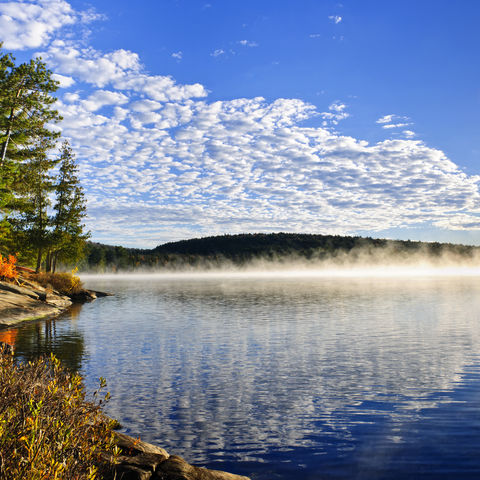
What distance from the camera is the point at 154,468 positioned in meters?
8.30

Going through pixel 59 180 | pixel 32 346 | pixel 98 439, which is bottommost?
pixel 32 346

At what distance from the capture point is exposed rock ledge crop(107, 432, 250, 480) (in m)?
7.91

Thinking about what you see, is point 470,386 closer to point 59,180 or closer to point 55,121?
→ point 55,121

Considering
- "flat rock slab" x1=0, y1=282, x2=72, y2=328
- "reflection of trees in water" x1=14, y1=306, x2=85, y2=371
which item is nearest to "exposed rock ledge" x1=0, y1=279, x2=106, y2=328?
"flat rock slab" x1=0, y1=282, x2=72, y2=328

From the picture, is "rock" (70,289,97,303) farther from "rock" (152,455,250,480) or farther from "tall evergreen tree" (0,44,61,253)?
"rock" (152,455,250,480)

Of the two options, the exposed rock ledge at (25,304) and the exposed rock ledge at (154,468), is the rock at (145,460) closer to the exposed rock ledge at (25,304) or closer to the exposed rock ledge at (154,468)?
the exposed rock ledge at (154,468)

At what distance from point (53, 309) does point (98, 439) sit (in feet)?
116

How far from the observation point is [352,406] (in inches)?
538

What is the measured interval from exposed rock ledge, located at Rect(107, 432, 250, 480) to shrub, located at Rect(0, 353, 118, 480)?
1.71 feet

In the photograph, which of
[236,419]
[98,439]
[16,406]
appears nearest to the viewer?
[16,406]

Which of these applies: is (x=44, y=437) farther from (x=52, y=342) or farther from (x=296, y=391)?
(x=52, y=342)

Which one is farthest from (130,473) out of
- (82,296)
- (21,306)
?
(82,296)

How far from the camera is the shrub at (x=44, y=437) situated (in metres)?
5.47

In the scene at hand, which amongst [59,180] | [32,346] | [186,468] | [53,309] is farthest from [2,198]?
[186,468]
